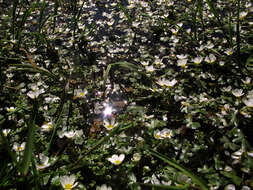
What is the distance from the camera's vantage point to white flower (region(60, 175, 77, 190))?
1.08 meters

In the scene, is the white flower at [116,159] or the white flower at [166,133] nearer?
the white flower at [116,159]

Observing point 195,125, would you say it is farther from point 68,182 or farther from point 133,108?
point 68,182

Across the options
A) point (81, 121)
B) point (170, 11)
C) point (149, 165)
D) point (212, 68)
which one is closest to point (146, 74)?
point (212, 68)

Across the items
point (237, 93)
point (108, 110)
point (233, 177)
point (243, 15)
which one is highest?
point (243, 15)

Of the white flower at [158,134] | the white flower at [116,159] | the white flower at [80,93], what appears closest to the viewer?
the white flower at [116,159]

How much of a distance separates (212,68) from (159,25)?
34.4 inches

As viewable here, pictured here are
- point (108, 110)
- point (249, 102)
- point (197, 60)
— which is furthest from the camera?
point (197, 60)

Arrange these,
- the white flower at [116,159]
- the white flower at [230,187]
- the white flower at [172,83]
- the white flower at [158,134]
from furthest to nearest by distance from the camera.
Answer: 1. the white flower at [172,83]
2. the white flower at [158,134]
3. the white flower at [116,159]
4. the white flower at [230,187]

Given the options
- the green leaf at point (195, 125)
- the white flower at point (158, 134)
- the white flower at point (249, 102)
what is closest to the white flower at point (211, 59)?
the white flower at point (249, 102)

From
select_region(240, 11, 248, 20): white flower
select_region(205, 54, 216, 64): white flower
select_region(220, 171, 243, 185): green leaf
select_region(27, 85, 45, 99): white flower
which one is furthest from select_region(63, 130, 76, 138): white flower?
select_region(240, 11, 248, 20): white flower

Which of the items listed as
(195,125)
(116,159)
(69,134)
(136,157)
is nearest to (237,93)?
(195,125)

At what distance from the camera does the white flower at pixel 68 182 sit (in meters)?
1.08

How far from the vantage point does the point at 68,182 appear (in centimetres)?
109

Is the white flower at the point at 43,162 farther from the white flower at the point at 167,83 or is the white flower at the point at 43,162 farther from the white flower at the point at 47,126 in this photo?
the white flower at the point at 167,83
